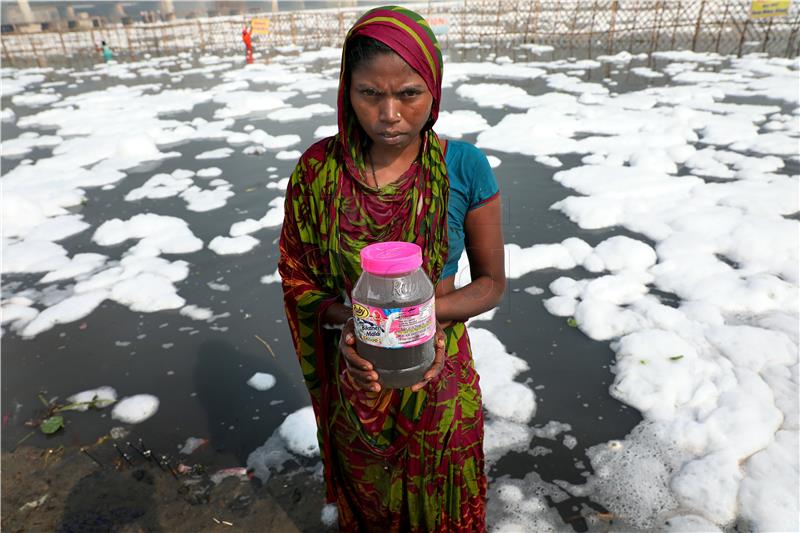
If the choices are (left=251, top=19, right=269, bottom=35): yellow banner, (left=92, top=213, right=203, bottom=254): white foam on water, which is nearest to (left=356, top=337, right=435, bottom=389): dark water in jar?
(left=92, top=213, right=203, bottom=254): white foam on water

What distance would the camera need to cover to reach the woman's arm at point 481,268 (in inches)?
53.2

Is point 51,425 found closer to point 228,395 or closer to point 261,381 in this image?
point 228,395

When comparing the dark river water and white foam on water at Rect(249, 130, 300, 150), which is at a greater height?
white foam on water at Rect(249, 130, 300, 150)

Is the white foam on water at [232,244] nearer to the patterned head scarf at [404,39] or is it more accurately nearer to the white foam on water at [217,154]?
the white foam on water at [217,154]

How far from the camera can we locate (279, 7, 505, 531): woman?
1.20 m

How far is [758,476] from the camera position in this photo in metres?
2.22

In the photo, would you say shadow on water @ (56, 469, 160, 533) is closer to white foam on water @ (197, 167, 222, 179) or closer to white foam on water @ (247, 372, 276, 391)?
white foam on water @ (247, 372, 276, 391)

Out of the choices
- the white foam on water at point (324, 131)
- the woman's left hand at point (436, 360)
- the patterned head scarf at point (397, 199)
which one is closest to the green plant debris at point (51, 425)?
the patterned head scarf at point (397, 199)

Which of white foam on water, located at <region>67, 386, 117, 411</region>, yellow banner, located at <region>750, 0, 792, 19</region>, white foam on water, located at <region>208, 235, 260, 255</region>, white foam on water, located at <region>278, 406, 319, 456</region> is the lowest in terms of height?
white foam on water, located at <region>278, 406, 319, 456</region>

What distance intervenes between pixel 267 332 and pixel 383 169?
8.03ft

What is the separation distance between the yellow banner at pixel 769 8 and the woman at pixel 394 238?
17446 mm

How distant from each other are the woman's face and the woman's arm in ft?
1.03

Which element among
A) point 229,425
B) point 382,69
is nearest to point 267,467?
point 229,425

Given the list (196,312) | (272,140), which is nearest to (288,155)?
(272,140)
